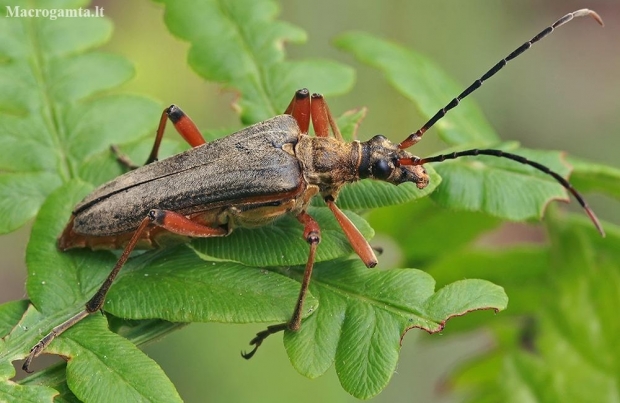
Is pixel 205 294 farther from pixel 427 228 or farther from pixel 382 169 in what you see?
pixel 427 228

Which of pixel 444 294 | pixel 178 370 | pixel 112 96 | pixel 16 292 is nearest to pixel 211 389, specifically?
pixel 178 370

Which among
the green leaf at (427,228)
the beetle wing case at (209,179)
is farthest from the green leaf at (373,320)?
the green leaf at (427,228)

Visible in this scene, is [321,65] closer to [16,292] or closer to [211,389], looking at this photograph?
[211,389]

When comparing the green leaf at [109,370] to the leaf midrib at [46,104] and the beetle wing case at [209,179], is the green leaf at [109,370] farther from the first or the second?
the leaf midrib at [46,104]

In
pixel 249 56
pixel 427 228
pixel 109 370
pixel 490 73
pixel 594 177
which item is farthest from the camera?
pixel 427 228

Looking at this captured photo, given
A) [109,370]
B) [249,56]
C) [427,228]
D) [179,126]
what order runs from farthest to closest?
[427,228] → [249,56] → [179,126] → [109,370]

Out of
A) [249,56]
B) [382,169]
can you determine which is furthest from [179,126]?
[382,169]

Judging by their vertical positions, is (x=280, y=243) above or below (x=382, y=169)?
below

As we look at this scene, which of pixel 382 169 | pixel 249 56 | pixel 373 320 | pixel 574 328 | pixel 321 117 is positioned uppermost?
pixel 249 56
